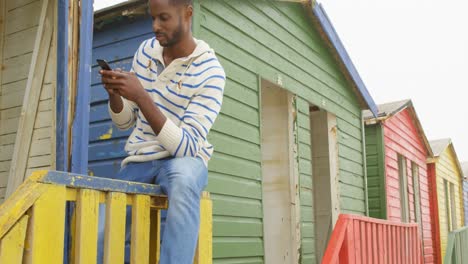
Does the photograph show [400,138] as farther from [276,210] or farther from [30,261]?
[30,261]

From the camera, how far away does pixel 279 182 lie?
6676mm

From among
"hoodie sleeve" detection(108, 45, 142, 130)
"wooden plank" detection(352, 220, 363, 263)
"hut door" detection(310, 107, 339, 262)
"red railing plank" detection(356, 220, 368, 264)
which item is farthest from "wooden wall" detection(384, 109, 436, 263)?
"hoodie sleeve" detection(108, 45, 142, 130)

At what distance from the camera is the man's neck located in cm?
276

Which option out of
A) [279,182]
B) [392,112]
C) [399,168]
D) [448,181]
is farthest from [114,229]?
[448,181]

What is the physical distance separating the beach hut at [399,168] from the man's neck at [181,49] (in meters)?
8.67

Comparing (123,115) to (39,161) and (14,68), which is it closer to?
(39,161)

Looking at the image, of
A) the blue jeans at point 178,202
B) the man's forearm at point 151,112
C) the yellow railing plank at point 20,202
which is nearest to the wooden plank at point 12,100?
the blue jeans at point 178,202

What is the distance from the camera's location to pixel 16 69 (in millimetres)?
4559

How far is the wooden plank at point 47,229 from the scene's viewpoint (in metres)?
1.89

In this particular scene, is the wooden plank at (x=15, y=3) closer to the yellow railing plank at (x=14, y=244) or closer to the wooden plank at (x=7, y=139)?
the wooden plank at (x=7, y=139)

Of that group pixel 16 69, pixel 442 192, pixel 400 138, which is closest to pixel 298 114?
pixel 16 69

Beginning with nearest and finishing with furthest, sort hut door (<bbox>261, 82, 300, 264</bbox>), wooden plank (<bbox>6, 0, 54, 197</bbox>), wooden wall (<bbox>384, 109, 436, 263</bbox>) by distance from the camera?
wooden plank (<bbox>6, 0, 54, 197</bbox>) → hut door (<bbox>261, 82, 300, 264</bbox>) → wooden wall (<bbox>384, 109, 436, 263</bbox>)

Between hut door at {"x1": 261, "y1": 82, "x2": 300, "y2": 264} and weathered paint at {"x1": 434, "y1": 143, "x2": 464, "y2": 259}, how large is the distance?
30.5 feet

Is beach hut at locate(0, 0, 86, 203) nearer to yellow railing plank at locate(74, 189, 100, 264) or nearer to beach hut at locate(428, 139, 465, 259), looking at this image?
yellow railing plank at locate(74, 189, 100, 264)
